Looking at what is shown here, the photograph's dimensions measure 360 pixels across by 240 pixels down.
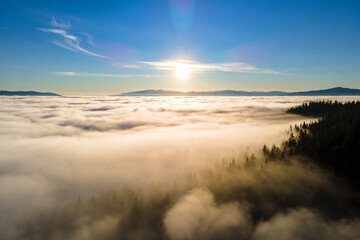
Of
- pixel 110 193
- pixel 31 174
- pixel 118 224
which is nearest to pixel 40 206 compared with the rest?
pixel 110 193

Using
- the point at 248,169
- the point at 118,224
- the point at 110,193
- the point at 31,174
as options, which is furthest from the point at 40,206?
the point at 248,169

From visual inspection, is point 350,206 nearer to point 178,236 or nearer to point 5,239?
point 178,236

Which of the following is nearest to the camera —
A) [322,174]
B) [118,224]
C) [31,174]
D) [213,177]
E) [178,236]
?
[178,236]

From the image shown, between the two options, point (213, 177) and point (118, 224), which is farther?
point (213, 177)

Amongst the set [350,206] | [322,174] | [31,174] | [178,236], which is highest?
[322,174]

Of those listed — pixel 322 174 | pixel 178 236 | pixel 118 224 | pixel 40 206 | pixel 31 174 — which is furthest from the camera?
pixel 31 174

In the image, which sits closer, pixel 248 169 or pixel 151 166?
pixel 248 169

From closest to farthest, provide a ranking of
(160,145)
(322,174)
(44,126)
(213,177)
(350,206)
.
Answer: (350,206)
(322,174)
(213,177)
(160,145)
(44,126)

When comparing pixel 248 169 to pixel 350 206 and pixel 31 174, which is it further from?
pixel 31 174

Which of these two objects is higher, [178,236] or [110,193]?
[178,236]
